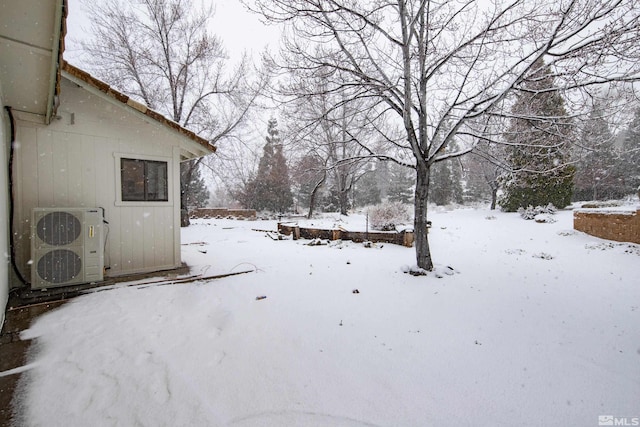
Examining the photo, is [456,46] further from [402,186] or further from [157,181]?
[402,186]

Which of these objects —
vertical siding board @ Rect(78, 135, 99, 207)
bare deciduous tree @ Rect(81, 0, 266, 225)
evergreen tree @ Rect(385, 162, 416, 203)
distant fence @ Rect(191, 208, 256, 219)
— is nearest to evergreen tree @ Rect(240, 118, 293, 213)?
distant fence @ Rect(191, 208, 256, 219)

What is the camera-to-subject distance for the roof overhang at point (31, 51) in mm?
2113

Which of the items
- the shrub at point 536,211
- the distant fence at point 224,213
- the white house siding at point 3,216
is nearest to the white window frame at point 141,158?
the white house siding at point 3,216

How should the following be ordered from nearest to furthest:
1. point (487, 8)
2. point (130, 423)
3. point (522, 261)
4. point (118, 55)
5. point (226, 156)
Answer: point (130, 423) < point (487, 8) < point (522, 261) < point (118, 55) < point (226, 156)

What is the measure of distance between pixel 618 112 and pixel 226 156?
1387 cm

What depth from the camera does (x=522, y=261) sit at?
632 centimetres

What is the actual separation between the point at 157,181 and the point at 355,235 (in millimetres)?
5679

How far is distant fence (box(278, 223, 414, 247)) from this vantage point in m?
8.09

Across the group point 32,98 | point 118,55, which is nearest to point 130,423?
point 32,98

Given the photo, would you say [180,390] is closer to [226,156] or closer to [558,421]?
[558,421]

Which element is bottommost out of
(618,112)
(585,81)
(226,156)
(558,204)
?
(558,204)

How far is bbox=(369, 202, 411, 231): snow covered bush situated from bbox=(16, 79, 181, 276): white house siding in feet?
21.3

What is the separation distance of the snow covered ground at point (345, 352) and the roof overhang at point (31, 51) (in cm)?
280

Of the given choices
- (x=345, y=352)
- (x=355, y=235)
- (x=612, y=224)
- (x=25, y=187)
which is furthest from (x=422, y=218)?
(x=612, y=224)
